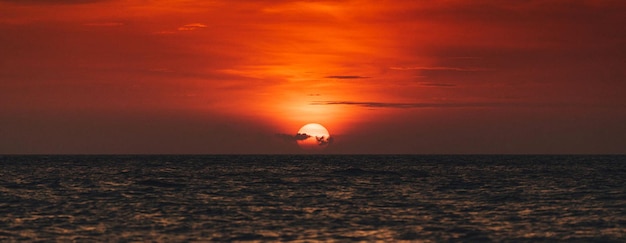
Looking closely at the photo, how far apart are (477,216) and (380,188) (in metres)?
26.9

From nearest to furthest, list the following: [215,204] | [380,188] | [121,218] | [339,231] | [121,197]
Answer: [339,231] → [121,218] → [215,204] → [121,197] → [380,188]

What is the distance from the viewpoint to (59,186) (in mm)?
72438

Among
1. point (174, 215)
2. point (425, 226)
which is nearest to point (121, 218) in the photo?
point (174, 215)

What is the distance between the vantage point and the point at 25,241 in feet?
106

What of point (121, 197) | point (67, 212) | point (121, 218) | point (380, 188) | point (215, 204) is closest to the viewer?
point (121, 218)

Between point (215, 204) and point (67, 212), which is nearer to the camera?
point (67, 212)

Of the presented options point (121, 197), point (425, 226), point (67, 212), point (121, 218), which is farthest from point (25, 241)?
point (121, 197)

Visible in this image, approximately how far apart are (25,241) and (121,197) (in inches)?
989

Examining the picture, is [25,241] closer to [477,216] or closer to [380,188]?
[477,216]

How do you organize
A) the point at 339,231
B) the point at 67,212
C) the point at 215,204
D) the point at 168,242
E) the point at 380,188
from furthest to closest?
the point at 380,188 < the point at 215,204 < the point at 67,212 < the point at 339,231 < the point at 168,242

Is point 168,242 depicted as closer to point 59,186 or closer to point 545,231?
point 545,231

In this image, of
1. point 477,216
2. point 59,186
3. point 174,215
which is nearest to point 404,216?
point 477,216

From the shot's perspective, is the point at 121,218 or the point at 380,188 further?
the point at 380,188

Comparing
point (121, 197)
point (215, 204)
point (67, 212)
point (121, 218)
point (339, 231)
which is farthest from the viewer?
point (121, 197)
